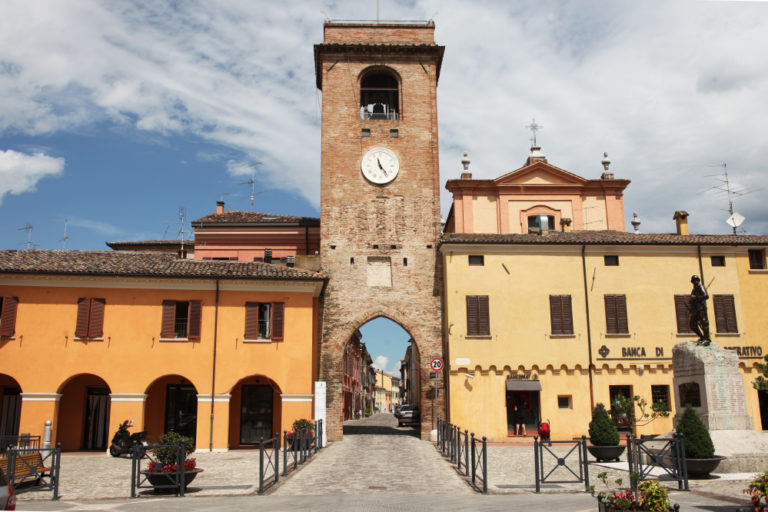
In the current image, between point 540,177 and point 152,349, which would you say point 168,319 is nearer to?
point 152,349

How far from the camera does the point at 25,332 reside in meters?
23.4

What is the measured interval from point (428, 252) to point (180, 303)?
35.7ft

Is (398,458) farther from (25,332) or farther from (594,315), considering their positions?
(25,332)

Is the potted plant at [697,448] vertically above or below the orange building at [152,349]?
below

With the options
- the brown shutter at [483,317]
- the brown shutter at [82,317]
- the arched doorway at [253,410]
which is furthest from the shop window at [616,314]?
the brown shutter at [82,317]

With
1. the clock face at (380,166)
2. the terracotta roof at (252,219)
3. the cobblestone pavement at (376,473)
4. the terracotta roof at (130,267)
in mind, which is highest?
the clock face at (380,166)

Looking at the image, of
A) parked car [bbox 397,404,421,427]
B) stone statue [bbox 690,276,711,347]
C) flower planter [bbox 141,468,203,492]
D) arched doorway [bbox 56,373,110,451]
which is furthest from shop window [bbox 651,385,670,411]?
arched doorway [bbox 56,373,110,451]

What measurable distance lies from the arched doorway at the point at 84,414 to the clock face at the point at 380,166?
14.3 m

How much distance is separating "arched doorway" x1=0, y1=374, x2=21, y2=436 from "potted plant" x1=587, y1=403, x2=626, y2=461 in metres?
21.3

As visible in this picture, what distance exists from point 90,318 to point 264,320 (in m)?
6.40

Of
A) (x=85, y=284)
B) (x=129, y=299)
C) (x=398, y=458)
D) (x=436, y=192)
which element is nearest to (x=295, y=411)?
(x=398, y=458)

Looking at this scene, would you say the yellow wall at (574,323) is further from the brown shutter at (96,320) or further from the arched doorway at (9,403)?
the arched doorway at (9,403)

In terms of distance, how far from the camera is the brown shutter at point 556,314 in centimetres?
2653

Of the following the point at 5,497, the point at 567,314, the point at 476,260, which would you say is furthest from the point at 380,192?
the point at 5,497
